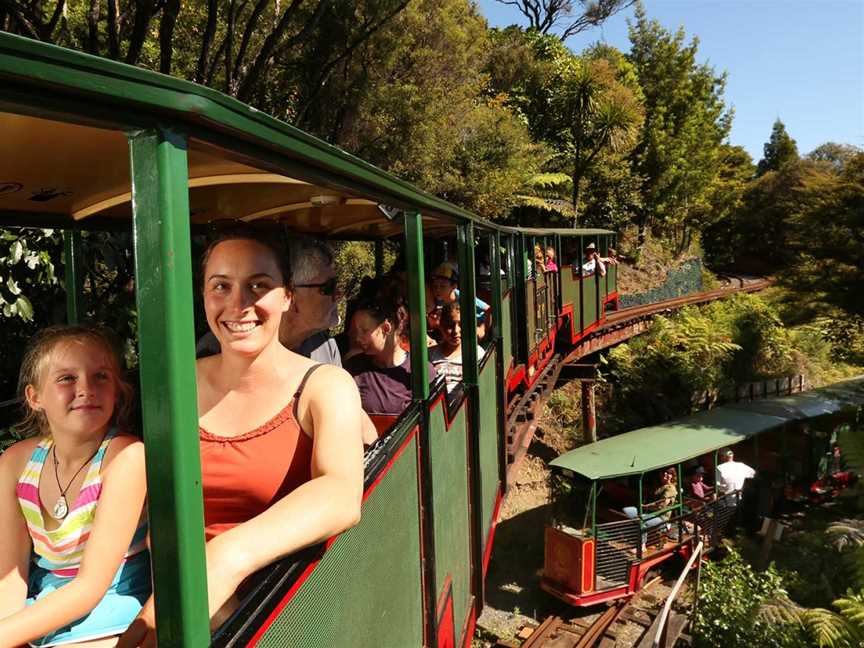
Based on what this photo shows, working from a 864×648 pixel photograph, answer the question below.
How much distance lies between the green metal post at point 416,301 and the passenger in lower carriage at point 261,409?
97 cm

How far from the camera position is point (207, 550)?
1062 millimetres

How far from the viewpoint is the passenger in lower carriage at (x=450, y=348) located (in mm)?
4051

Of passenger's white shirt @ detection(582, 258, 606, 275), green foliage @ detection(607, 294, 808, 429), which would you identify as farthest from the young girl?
green foliage @ detection(607, 294, 808, 429)

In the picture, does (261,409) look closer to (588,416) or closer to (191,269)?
(191,269)

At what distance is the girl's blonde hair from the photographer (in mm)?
1409

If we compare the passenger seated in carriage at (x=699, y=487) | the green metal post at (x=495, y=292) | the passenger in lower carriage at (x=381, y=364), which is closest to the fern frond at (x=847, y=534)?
the passenger seated in carriage at (x=699, y=487)

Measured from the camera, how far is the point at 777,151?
153 ft

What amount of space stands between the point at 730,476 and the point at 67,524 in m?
12.7

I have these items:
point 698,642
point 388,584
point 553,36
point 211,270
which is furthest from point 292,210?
point 553,36

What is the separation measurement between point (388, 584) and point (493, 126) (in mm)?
17468

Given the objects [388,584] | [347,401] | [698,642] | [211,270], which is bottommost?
[698,642]

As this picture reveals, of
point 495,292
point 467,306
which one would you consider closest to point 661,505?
point 495,292

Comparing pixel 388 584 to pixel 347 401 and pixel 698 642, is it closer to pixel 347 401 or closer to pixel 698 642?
pixel 347 401

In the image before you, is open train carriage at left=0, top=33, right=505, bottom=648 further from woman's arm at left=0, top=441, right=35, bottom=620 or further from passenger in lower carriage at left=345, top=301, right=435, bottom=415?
woman's arm at left=0, top=441, right=35, bottom=620
